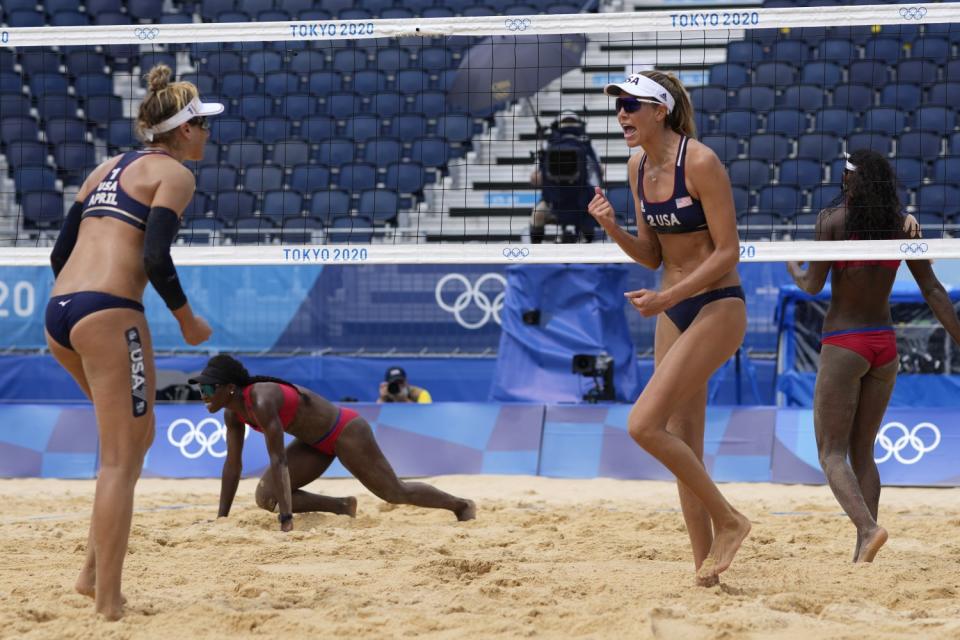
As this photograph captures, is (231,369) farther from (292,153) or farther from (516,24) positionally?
(292,153)

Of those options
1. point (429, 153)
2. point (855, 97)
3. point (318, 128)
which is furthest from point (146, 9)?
point (855, 97)

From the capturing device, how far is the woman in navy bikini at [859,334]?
210 inches

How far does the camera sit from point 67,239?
408 cm

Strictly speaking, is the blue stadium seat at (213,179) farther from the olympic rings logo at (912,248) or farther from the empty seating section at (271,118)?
the olympic rings logo at (912,248)

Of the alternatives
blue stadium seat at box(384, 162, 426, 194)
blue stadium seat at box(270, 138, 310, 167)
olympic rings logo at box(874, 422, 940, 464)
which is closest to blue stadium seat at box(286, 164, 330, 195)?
blue stadium seat at box(270, 138, 310, 167)

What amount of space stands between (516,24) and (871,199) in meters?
2.27

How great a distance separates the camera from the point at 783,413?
9250 millimetres

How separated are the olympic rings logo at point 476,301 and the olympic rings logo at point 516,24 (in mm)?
4838

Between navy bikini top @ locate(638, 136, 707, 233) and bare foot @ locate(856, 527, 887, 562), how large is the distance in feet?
5.16

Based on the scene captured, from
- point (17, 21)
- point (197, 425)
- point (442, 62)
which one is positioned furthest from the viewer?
point (17, 21)

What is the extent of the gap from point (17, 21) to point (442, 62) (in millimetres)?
6173

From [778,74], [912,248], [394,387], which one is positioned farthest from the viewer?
[778,74]

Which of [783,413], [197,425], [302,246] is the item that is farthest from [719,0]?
[302,246]

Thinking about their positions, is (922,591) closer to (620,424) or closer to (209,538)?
(209,538)
